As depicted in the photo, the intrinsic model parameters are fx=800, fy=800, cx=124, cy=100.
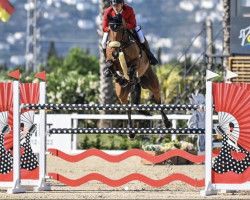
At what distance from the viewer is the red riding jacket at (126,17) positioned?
12.5m

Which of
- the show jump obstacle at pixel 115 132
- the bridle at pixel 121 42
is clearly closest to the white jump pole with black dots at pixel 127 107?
the show jump obstacle at pixel 115 132

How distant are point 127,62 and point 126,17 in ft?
2.35

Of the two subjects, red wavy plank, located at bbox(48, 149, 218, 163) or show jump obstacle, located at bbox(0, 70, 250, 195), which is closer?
show jump obstacle, located at bbox(0, 70, 250, 195)

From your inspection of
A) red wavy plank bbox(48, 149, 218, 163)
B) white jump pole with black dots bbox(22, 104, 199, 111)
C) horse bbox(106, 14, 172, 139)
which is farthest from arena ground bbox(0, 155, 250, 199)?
horse bbox(106, 14, 172, 139)

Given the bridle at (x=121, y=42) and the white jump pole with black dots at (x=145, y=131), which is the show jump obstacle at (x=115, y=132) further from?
the bridle at (x=121, y=42)

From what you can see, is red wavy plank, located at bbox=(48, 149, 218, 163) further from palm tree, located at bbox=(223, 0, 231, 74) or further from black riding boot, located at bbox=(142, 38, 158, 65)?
palm tree, located at bbox=(223, 0, 231, 74)

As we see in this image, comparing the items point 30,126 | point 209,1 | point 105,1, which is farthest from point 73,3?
point 30,126

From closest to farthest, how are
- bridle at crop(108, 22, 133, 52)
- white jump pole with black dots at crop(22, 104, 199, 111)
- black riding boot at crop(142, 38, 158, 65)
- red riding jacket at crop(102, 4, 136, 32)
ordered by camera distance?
white jump pole with black dots at crop(22, 104, 199, 111) → bridle at crop(108, 22, 133, 52) → red riding jacket at crop(102, 4, 136, 32) → black riding boot at crop(142, 38, 158, 65)

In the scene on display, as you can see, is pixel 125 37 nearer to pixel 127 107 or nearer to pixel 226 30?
pixel 127 107

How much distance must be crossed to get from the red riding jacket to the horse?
0.12 m

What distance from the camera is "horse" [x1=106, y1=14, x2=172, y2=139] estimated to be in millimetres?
12289

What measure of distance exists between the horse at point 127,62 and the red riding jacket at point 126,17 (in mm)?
123

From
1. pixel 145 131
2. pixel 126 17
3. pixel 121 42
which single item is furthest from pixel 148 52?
pixel 145 131

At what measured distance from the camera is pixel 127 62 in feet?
42.0
